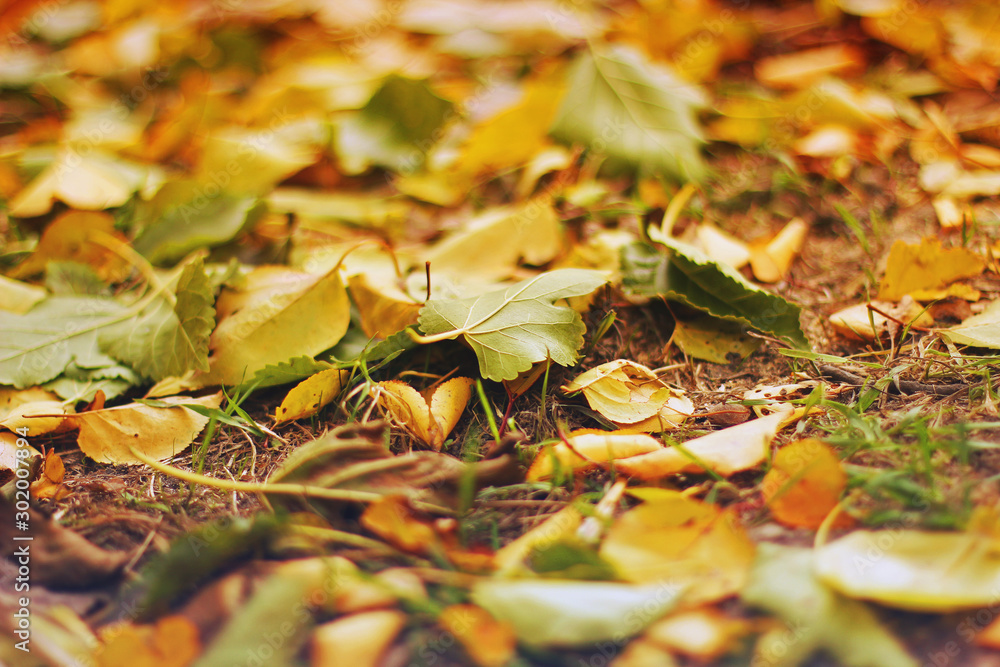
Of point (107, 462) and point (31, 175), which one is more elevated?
point (31, 175)

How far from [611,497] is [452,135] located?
110cm

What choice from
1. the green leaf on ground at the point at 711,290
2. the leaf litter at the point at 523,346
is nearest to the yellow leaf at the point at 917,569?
the leaf litter at the point at 523,346

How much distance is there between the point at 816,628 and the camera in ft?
1.77

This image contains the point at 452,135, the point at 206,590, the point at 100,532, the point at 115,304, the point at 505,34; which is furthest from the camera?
the point at 505,34

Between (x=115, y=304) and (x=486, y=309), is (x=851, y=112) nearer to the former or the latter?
(x=486, y=309)

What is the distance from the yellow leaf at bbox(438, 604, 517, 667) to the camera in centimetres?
56

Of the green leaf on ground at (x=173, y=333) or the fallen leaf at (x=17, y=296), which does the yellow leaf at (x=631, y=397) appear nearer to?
the green leaf on ground at (x=173, y=333)

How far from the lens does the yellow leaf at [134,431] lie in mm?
842

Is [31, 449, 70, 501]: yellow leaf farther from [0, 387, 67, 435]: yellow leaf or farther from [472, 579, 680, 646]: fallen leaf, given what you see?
[472, 579, 680, 646]: fallen leaf

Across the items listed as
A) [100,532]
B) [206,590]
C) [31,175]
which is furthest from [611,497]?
[31,175]

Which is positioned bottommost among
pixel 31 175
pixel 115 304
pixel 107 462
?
pixel 107 462

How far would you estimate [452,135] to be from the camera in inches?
60.4

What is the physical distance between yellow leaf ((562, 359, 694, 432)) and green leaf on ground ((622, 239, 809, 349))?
0.13m

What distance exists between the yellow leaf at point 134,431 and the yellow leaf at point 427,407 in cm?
27
